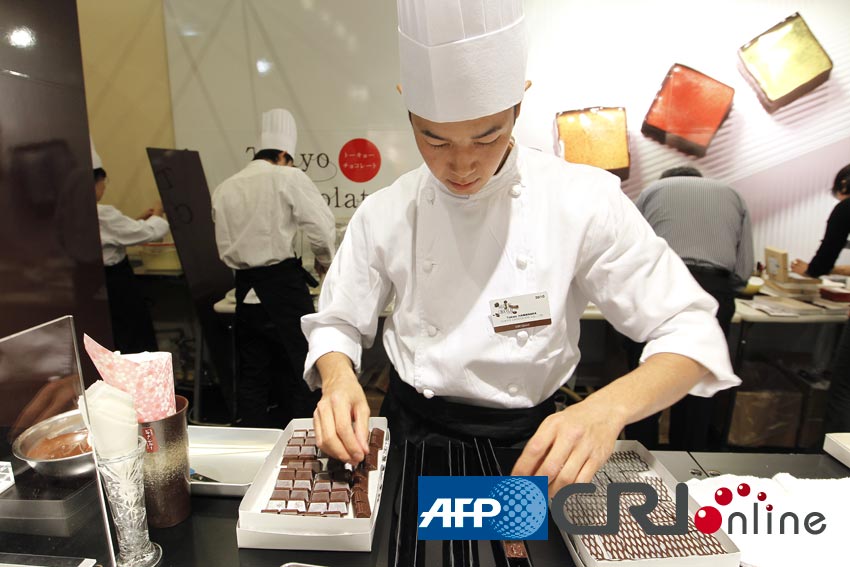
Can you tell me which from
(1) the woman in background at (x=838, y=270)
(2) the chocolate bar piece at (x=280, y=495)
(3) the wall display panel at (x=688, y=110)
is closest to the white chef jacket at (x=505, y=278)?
(2) the chocolate bar piece at (x=280, y=495)

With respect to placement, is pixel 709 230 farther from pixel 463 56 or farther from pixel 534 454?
pixel 534 454

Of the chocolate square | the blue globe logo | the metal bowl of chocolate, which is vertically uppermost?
the metal bowl of chocolate

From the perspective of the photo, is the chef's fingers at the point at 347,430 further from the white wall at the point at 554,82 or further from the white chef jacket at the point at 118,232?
the white chef jacket at the point at 118,232

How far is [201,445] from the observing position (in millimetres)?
1035

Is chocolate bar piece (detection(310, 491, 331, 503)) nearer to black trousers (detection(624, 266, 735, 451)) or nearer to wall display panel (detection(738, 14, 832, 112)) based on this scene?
black trousers (detection(624, 266, 735, 451))

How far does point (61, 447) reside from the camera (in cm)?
70

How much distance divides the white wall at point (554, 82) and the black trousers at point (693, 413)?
2.43 ft

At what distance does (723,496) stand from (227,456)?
901mm

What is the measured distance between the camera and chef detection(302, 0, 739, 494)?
2.84ft

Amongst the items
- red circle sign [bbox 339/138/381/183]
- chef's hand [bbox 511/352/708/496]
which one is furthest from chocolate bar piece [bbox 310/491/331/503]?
red circle sign [bbox 339/138/381/183]

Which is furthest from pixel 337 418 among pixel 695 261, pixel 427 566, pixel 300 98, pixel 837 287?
pixel 837 287

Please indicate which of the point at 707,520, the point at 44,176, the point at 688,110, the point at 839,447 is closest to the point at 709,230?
the point at 688,110

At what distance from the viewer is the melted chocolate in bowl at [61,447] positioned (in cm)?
68

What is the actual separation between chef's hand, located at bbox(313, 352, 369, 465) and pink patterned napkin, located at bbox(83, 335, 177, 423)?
23 cm
